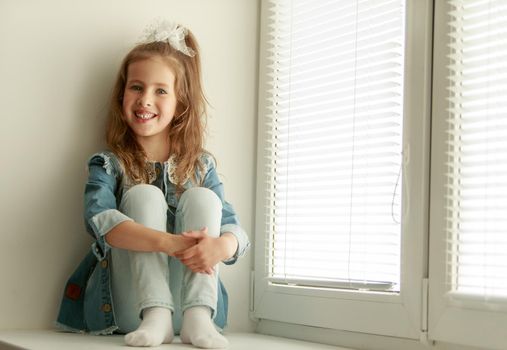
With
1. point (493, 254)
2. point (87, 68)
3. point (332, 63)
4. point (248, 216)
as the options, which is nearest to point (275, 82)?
point (332, 63)

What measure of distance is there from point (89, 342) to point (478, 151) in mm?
906

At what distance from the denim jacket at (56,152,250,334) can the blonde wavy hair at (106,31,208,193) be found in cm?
A: 3

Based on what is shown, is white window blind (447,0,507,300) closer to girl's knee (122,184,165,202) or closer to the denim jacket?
the denim jacket

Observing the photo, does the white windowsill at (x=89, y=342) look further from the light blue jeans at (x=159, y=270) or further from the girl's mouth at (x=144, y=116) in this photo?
the girl's mouth at (x=144, y=116)

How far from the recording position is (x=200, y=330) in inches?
66.4

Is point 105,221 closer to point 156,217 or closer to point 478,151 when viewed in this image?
point 156,217

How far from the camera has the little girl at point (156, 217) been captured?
1.75 m

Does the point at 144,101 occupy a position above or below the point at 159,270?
above

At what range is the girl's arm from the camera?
68.6 inches

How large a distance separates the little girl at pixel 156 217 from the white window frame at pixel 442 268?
0.45 metres

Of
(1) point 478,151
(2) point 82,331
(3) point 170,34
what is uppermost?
(3) point 170,34

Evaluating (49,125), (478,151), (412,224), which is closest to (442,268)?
(412,224)

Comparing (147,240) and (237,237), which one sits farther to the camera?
(237,237)

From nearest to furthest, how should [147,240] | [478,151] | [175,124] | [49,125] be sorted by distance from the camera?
[478,151]
[147,240]
[49,125]
[175,124]
